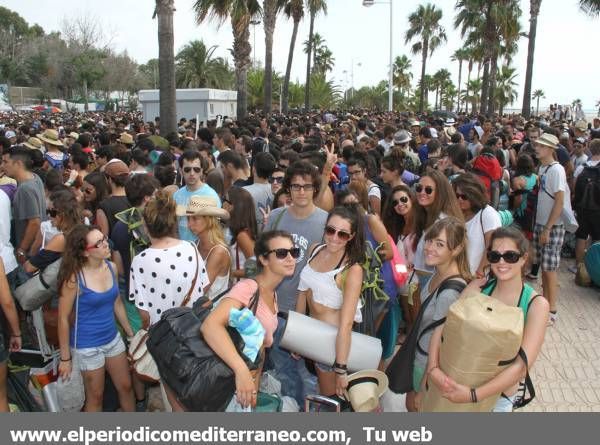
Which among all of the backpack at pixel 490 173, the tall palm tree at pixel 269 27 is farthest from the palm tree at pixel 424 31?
the backpack at pixel 490 173

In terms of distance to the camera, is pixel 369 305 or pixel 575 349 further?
pixel 575 349

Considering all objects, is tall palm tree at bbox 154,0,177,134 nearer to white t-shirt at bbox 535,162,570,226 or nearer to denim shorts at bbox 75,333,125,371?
white t-shirt at bbox 535,162,570,226

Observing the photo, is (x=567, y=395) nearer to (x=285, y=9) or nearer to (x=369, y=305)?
(x=369, y=305)

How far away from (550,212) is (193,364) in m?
4.77

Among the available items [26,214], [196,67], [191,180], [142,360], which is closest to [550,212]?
[191,180]

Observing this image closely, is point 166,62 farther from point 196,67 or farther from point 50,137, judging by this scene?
point 196,67

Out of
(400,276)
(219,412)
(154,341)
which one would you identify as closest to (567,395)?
(400,276)

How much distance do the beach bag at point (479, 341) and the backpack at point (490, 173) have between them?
13.3 feet

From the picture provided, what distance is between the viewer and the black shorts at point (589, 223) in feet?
22.0

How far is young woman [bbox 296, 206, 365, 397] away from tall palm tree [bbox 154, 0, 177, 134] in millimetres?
8930

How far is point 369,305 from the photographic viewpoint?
3.56 metres

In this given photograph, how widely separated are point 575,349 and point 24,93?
67630 millimetres

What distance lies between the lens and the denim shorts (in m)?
3.48

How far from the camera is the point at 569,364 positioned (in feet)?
16.3
